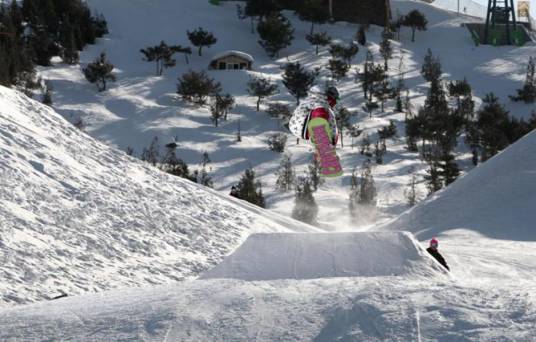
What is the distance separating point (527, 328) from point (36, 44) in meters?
41.3

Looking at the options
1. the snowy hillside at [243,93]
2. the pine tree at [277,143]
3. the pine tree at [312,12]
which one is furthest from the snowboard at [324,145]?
the pine tree at [312,12]

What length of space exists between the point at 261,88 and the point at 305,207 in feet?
47.7

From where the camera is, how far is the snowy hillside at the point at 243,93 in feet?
118

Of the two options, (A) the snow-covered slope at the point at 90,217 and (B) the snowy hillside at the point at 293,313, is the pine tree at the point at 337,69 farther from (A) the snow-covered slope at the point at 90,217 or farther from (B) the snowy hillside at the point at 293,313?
(B) the snowy hillside at the point at 293,313

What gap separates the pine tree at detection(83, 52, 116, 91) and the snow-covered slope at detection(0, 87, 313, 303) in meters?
20.2

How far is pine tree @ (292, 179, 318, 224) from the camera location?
29672 millimetres

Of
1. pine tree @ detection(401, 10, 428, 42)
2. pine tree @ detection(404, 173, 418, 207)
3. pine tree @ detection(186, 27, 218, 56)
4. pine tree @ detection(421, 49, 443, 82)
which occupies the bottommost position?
pine tree @ detection(404, 173, 418, 207)

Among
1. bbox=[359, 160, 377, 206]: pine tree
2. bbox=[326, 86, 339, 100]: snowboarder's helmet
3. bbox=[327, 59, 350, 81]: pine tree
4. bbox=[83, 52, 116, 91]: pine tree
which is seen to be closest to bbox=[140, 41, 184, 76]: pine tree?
bbox=[83, 52, 116, 91]: pine tree

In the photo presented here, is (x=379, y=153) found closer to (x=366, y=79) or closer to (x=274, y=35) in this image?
(x=366, y=79)

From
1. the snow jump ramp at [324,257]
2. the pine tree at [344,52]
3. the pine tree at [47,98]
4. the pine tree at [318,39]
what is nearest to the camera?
the snow jump ramp at [324,257]

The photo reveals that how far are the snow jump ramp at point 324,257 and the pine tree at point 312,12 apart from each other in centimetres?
4546

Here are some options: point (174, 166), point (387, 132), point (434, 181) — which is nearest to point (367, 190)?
point (434, 181)

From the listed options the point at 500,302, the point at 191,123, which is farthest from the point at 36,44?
the point at 500,302

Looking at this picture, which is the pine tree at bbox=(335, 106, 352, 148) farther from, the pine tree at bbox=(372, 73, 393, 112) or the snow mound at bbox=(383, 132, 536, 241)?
the snow mound at bbox=(383, 132, 536, 241)
